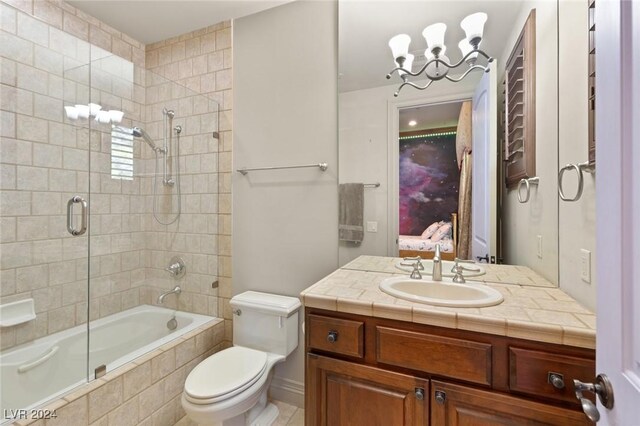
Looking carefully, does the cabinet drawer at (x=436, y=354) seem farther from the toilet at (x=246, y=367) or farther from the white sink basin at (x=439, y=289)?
the toilet at (x=246, y=367)

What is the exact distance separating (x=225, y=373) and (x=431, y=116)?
69.6 inches

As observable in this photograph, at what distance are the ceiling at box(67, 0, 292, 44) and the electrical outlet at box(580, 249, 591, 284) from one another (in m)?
2.17

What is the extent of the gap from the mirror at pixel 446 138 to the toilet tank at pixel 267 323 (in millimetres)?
536

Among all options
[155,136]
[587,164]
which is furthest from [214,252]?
[587,164]

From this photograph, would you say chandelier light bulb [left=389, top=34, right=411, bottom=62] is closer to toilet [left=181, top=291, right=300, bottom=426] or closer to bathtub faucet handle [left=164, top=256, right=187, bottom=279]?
toilet [left=181, top=291, right=300, bottom=426]

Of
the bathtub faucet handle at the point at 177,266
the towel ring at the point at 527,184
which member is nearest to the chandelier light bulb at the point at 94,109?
the bathtub faucet handle at the point at 177,266

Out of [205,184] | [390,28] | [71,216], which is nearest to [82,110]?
[71,216]

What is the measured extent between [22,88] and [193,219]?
124cm

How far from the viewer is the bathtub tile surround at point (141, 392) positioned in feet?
4.26

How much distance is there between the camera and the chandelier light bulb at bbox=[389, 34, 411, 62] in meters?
1.54

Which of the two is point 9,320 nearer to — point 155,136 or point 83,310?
point 83,310

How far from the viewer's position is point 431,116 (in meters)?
1.50

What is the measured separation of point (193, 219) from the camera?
226 cm

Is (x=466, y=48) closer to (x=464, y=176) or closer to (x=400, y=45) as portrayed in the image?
(x=400, y=45)
